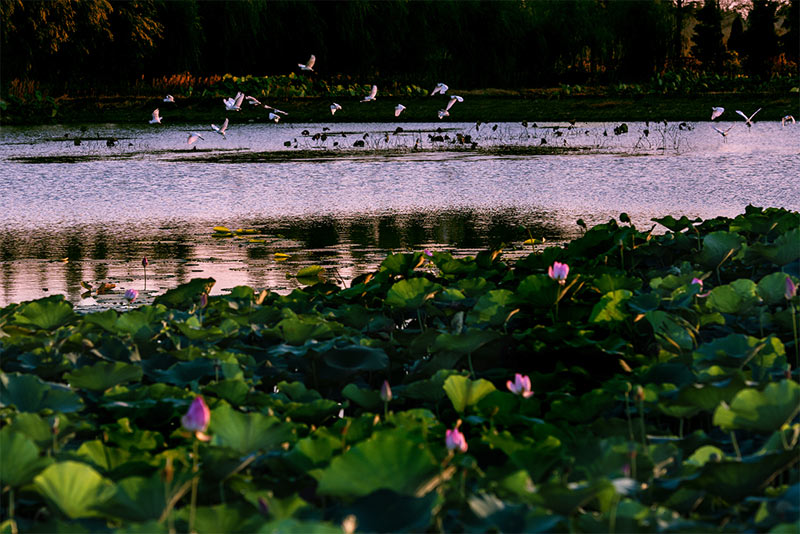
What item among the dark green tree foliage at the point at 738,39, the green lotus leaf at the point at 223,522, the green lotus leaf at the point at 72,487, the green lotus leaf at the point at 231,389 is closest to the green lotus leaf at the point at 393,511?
the green lotus leaf at the point at 223,522

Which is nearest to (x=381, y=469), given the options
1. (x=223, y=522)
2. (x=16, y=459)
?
(x=223, y=522)

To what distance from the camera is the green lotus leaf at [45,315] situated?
3455 millimetres

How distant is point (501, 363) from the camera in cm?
342

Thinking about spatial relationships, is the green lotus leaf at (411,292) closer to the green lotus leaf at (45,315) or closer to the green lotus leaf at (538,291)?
the green lotus leaf at (538,291)

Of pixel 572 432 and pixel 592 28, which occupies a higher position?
pixel 592 28

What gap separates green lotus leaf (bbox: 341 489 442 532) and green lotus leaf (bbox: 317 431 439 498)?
0.06 meters

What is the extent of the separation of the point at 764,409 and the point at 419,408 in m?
1.01

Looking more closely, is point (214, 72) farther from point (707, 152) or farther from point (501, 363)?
point (501, 363)

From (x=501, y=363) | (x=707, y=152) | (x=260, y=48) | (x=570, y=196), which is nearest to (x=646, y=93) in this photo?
(x=260, y=48)

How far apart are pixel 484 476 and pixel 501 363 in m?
1.45

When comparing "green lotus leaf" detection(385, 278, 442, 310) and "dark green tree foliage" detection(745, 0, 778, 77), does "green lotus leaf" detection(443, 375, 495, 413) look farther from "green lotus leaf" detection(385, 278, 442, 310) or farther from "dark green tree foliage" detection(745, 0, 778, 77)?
"dark green tree foliage" detection(745, 0, 778, 77)

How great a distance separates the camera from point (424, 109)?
980 inches

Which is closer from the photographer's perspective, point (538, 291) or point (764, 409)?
point (764, 409)

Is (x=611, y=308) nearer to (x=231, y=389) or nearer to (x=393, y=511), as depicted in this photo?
(x=231, y=389)
